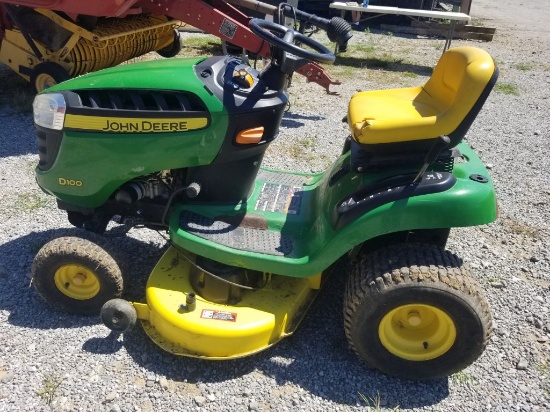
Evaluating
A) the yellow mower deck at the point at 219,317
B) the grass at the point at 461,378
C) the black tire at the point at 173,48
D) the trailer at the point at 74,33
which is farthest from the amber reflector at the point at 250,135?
the black tire at the point at 173,48

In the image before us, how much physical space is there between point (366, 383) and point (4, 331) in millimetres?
1792

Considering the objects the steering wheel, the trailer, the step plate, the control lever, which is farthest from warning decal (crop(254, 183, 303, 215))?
the trailer

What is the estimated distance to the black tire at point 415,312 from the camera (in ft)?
7.17

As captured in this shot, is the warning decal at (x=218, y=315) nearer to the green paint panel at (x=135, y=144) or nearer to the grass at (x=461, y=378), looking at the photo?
the green paint panel at (x=135, y=144)

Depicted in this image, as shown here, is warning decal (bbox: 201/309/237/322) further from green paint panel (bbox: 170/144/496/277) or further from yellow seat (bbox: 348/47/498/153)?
yellow seat (bbox: 348/47/498/153)

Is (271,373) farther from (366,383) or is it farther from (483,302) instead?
(483,302)

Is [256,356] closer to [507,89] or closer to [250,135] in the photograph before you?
[250,135]

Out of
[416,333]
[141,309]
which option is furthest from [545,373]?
[141,309]

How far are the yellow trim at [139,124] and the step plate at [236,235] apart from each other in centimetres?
46

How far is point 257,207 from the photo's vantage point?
2.77 m

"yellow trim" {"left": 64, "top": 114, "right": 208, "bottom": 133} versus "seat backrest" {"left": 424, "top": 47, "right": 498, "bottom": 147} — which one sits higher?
"seat backrest" {"left": 424, "top": 47, "right": 498, "bottom": 147}

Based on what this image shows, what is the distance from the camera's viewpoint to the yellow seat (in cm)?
211

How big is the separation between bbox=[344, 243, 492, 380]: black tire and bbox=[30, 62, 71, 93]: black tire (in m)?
3.92

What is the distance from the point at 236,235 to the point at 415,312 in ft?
3.01
